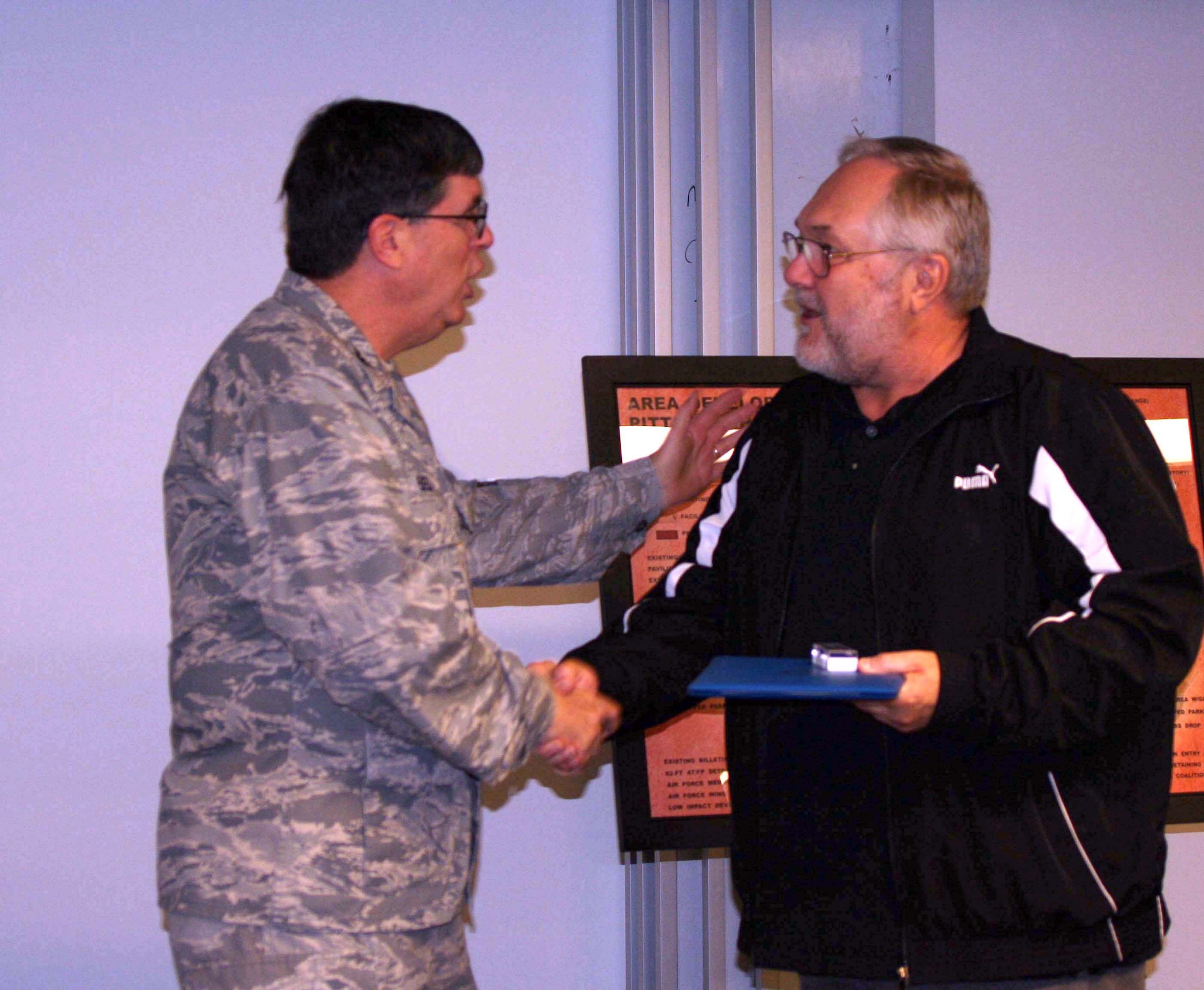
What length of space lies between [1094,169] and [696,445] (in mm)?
1518

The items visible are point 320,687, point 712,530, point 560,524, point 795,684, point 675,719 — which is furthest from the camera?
point 675,719

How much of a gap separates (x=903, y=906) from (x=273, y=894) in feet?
3.02

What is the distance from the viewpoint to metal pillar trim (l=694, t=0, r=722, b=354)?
121 inches

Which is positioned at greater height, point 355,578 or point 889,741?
point 355,578

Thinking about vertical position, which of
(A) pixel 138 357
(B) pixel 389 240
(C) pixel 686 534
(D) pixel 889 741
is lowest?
(D) pixel 889 741

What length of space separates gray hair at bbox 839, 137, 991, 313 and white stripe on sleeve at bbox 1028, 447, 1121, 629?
15.2 inches

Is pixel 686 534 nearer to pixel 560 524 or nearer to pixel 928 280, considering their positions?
pixel 560 524

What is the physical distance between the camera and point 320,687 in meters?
1.83

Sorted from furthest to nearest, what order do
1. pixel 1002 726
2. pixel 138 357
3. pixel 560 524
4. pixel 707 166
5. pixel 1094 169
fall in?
pixel 1094 169 < pixel 707 166 < pixel 138 357 < pixel 560 524 < pixel 1002 726

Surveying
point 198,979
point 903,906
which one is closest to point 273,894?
point 198,979

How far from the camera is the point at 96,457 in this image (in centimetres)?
296

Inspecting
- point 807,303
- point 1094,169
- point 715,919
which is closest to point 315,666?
point 807,303

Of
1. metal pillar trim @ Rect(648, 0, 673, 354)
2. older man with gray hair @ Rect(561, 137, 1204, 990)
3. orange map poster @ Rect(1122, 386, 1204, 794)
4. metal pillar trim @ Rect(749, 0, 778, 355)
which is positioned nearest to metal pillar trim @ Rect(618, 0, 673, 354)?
metal pillar trim @ Rect(648, 0, 673, 354)

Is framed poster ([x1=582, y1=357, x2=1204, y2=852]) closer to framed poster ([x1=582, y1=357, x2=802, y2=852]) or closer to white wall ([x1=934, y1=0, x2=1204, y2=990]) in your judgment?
framed poster ([x1=582, y1=357, x2=802, y2=852])
